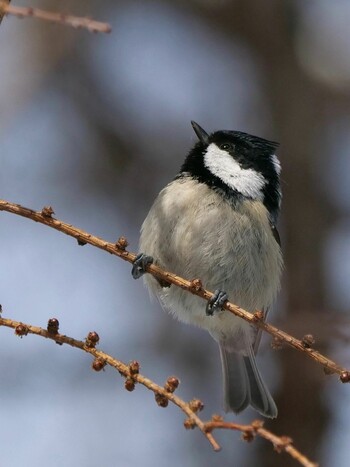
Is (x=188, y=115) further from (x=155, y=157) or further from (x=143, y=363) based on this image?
(x=143, y=363)

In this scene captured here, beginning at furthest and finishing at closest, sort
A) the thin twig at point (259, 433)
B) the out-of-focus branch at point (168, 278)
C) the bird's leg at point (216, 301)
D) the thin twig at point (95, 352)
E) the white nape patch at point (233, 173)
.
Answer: the white nape patch at point (233, 173) → the bird's leg at point (216, 301) → the out-of-focus branch at point (168, 278) → the thin twig at point (95, 352) → the thin twig at point (259, 433)

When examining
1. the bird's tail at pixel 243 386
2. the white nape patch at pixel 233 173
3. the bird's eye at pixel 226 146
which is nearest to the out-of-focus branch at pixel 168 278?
the white nape patch at pixel 233 173

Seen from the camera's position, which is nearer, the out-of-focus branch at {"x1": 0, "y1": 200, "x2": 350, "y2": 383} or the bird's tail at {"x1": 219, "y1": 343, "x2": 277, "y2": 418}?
the out-of-focus branch at {"x1": 0, "y1": 200, "x2": 350, "y2": 383}

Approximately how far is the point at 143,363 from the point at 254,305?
1.88m

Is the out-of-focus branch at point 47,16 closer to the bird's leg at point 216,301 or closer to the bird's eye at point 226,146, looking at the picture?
the bird's leg at point 216,301

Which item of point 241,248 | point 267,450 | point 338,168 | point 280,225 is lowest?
point 267,450

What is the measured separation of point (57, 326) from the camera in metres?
2.18

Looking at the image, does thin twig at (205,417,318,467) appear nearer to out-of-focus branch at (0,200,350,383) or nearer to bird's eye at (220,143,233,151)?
out-of-focus branch at (0,200,350,383)

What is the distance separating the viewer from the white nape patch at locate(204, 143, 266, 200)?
3801 mm

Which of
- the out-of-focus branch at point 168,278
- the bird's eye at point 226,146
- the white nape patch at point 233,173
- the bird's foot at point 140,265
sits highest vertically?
the bird's eye at point 226,146

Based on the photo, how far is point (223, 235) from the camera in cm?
362

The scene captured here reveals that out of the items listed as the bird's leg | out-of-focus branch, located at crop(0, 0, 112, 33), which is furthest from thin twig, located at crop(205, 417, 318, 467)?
the bird's leg

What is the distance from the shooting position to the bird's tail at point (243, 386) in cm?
393

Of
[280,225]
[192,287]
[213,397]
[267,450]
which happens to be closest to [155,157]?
[280,225]
